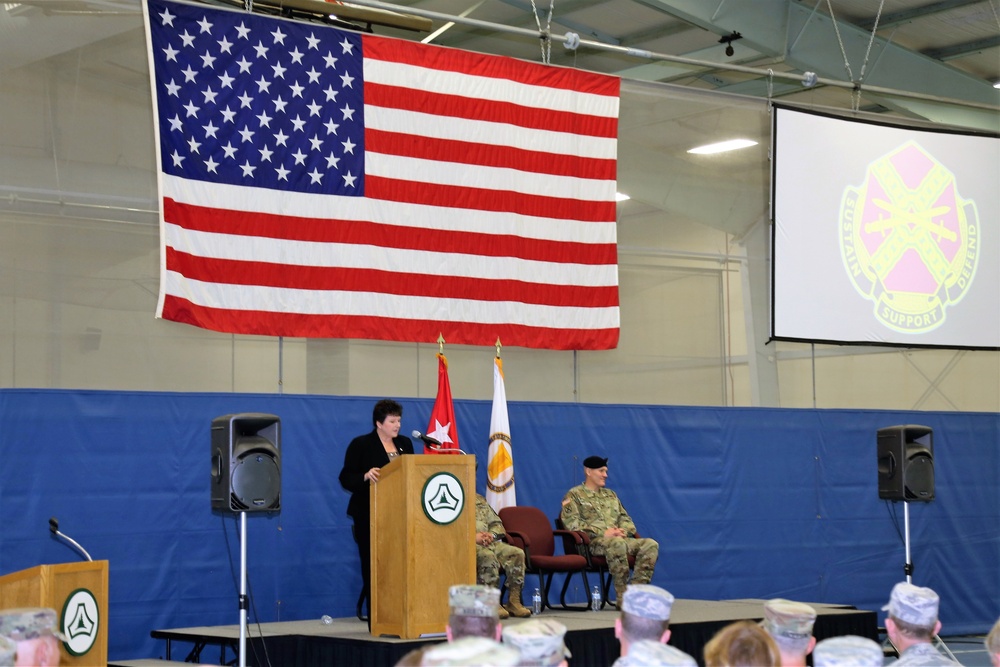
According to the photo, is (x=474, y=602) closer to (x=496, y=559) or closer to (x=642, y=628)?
(x=642, y=628)

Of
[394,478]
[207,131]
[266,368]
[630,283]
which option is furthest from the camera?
[630,283]

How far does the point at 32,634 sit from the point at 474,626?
1.24m

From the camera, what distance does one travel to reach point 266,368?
838cm

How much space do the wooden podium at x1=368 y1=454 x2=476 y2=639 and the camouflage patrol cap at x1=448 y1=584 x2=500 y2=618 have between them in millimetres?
2566

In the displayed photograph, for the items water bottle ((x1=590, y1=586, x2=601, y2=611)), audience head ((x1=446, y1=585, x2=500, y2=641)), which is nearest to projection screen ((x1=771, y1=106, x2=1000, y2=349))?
water bottle ((x1=590, y1=586, x2=601, y2=611))

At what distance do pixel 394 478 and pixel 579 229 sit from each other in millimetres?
3208

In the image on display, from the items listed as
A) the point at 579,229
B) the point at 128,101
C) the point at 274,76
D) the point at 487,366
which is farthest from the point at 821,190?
the point at 128,101

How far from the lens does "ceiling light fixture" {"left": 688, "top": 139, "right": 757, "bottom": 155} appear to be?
10.4 m

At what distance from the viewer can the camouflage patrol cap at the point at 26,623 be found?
139 inches

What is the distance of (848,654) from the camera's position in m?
2.74

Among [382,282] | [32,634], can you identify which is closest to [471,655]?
[32,634]

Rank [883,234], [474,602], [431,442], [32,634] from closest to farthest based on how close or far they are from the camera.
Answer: [32,634] < [474,602] < [431,442] < [883,234]

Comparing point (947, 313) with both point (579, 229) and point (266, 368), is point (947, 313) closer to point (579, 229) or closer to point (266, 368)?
point (579, 229)

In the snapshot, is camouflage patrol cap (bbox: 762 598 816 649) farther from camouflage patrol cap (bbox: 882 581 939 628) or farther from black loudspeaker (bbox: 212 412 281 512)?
black loudspeaker (bbox: 212 412 281 512)
